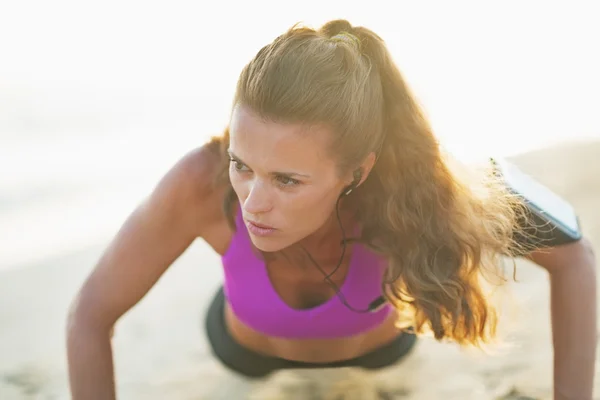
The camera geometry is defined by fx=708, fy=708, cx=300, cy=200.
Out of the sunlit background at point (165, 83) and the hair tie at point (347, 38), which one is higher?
the hair tie at point (347, 38)

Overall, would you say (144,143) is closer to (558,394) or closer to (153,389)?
(153,389)

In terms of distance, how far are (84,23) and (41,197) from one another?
2.46 meters

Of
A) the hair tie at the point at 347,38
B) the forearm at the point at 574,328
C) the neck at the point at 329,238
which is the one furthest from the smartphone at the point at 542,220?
the hair tie at the point at 347,38

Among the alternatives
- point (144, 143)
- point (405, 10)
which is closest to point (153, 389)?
point (144, 143)

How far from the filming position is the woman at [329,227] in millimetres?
1487

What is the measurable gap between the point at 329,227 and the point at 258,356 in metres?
0.64

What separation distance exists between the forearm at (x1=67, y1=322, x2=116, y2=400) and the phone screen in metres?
1.18

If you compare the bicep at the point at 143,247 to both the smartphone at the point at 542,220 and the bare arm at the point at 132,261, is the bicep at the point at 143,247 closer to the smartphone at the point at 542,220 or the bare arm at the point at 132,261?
the bare arm at the point at 132,261

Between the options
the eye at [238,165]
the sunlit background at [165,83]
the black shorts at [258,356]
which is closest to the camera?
the eye at [238,165]

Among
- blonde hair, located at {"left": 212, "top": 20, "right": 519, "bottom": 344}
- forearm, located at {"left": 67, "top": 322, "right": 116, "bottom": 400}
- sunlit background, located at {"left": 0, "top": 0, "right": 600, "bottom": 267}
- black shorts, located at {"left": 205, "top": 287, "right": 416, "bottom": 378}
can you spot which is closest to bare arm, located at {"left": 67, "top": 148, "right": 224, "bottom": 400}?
forearm, located at {"left": 67, "top": 322, "right": 116, "bottom": 400}

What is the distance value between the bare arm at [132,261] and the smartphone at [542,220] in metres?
0.82

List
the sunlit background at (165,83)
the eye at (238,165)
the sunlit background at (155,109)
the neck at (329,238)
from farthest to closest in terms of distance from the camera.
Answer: the sunlit background at (165,83)
the sunlit background at (155,109)
the neck at (329,238)
the eye at (238,165)

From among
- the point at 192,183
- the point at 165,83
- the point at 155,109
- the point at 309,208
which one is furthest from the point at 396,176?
the point at 165,83

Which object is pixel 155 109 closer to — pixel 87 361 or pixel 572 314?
pixel 87 361
